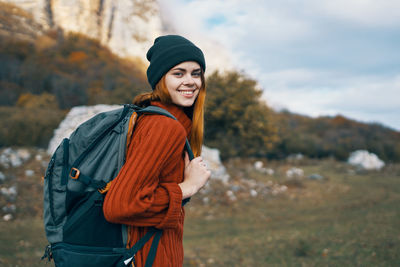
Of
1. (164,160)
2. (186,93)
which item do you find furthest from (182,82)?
(164,160)

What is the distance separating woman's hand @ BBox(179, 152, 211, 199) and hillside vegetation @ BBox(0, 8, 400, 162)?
12.5 metres

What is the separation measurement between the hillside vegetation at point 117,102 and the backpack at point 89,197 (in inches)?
485

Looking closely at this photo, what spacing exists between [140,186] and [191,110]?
64 centimetres

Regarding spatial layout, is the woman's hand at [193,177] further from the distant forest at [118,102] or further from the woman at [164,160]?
the distant forest at [118,102]

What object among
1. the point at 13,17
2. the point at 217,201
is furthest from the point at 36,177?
the point at 13,17

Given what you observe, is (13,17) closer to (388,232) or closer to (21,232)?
(21,232)

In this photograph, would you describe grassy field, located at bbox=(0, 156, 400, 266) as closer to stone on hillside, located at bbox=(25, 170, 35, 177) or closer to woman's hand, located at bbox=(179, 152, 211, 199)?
stone on hillside, located at bbox=(25, 170, 35, 177)

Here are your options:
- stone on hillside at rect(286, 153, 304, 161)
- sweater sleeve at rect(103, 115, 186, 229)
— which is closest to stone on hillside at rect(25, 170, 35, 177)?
sweater sleeve at rect(103, 115, 186, 229)

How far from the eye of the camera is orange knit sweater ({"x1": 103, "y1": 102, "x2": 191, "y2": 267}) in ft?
4.09

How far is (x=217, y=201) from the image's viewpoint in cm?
969

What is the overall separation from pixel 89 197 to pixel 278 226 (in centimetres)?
723

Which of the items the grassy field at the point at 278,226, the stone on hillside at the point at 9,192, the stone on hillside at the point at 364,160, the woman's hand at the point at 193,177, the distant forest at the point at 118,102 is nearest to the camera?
the woman's hand at the point at 193,177

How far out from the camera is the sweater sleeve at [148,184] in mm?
1242

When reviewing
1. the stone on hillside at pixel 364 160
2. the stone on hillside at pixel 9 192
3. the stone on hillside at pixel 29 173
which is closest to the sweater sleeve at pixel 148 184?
the stone on hillside at pixel 9 192
